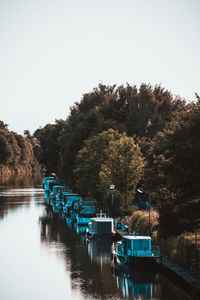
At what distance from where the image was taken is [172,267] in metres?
39.2

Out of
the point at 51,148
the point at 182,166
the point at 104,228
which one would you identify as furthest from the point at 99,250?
the point at 51,148

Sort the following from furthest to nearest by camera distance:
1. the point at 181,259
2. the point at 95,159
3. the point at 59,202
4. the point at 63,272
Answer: the point at 59,202 < the point at 95,159 < the point at 63,272 < the point at 181,259

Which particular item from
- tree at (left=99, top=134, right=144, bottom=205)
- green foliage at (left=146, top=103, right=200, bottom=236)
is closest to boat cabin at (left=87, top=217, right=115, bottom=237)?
tree at (left=99, top=134, right=144, bottom=205)

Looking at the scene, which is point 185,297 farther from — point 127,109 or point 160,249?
point 127,109

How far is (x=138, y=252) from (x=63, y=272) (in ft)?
22.6

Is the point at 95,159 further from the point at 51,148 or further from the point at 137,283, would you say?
the point at 51,148

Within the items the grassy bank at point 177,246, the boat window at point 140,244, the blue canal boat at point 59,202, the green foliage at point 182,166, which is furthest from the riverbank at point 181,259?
the blue canal boat at point 59,202

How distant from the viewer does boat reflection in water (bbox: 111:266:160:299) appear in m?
36.2

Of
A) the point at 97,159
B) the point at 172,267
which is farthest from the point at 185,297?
the point at 97,159

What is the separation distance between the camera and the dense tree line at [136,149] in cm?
3684

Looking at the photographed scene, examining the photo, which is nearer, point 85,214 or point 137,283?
point 137,283

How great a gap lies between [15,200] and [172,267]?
7581 cm

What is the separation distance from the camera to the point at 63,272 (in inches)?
1711

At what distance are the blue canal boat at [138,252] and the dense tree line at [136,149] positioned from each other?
311 cm
